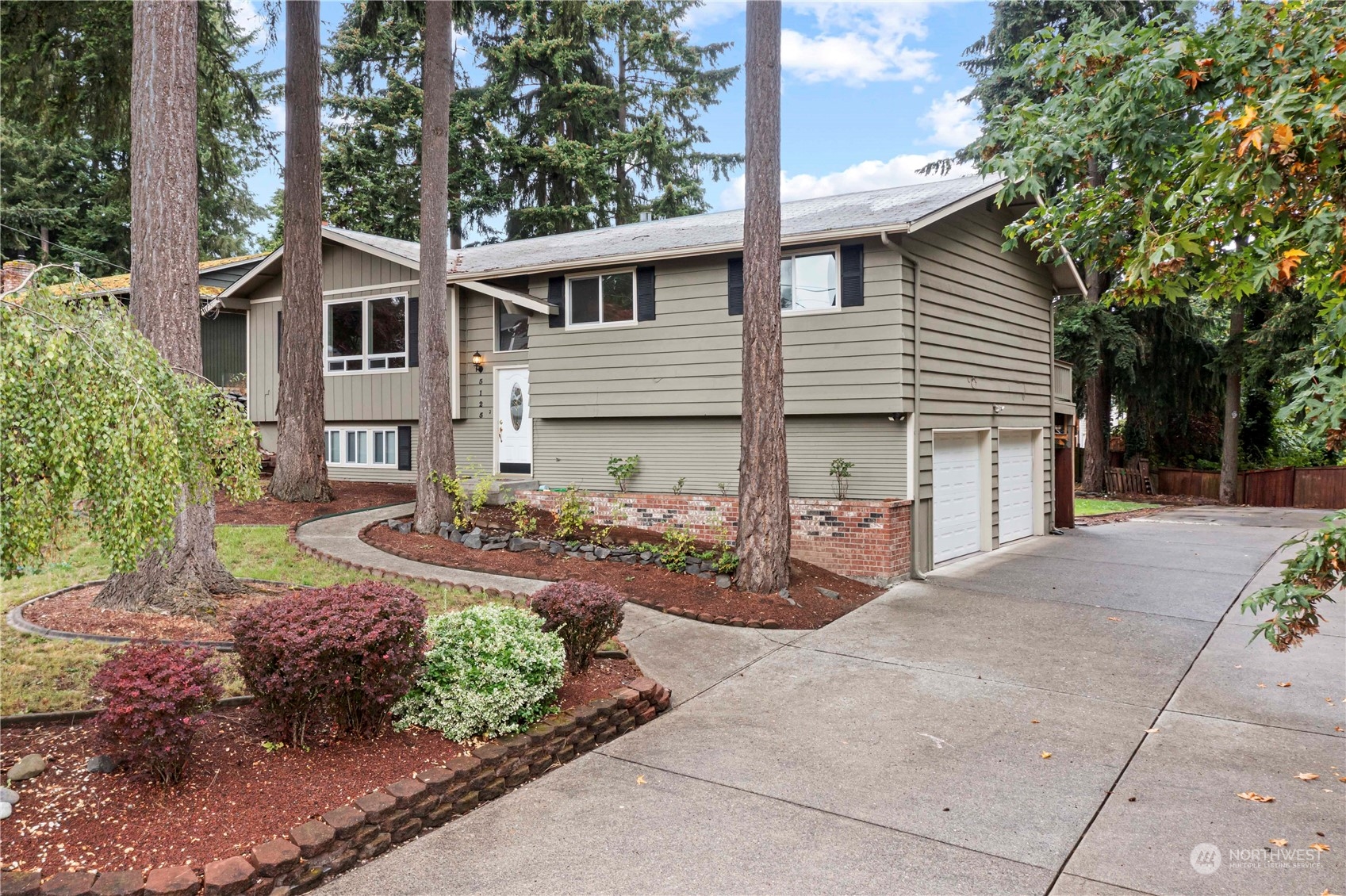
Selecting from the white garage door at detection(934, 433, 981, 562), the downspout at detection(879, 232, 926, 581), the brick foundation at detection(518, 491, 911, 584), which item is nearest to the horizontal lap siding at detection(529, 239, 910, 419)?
the downspout at detection(879, 232, 926, 581)

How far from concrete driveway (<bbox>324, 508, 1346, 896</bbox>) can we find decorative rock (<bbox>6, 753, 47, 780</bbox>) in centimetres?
173

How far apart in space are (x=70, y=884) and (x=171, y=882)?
352mm

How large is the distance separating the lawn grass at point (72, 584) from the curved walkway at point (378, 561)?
200 mm

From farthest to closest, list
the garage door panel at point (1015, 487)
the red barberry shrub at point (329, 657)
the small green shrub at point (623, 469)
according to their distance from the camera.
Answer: the garage door panel at point (1015, 487)
the small green shrub at point (623, 469)
the red barberry shrub at point (329, 657)

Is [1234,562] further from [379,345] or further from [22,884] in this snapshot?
[379,345]

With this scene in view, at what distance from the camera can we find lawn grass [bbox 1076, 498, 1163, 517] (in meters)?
18.5

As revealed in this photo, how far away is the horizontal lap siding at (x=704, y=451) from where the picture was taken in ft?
34.4

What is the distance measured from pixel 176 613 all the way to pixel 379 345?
32.0ft

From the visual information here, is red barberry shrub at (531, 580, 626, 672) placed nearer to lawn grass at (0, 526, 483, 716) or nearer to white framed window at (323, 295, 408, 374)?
lawn grass at (0, 526, 483, 716)

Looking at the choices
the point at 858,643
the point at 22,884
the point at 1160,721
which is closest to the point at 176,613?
the point at 22,884

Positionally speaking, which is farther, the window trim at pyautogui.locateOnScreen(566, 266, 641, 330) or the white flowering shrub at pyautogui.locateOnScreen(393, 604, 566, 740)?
the window trim at pyautogui.locateOnScreen(566, 266, 641, 330)

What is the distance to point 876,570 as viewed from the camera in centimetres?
991

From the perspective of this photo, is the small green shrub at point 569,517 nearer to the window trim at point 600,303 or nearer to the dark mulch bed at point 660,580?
the dark mulch bed at point 660,580

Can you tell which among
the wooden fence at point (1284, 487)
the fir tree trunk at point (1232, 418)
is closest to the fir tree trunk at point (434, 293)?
the fir tree trunk at point (1232, 418)
